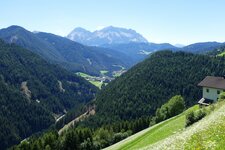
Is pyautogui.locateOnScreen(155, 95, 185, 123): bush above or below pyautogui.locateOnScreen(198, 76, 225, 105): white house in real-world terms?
below

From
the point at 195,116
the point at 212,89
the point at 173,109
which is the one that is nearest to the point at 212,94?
the point at 212,89

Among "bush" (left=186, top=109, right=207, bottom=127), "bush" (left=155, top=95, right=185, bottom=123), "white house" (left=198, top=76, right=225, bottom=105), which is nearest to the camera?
"bush" (left=186, top=109, right=207, bottom=127)

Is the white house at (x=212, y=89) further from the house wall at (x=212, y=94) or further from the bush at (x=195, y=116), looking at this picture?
the bush at (x=195, y=116)

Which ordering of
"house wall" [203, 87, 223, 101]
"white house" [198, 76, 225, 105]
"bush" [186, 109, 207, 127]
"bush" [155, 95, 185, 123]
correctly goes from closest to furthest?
"bush" [186, 109, 207, 127] → "white house" [198, 76, 225, 105] → "house wall" [203, 87, 223, 101] → "bush" [155, 95, 185, 123]

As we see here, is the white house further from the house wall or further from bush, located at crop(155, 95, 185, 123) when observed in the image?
Result: bush, located at crop(155, 95, 185, 123)

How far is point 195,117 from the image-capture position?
5809 cm

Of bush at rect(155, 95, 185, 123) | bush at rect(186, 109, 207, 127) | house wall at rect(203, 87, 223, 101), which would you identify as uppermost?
bush at rect(186, 109, 207, 127)

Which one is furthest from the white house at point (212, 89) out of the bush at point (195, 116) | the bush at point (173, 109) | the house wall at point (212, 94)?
the bush at point (173, 109)

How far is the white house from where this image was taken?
88.2 m

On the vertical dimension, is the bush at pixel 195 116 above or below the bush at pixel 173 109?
above

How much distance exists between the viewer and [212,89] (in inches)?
3556

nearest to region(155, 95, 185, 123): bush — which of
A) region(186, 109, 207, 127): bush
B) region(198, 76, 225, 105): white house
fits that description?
region(198, 76, 225, 105): white house

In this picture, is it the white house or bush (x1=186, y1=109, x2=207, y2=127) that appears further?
the white house

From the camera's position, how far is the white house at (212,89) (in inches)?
3474
